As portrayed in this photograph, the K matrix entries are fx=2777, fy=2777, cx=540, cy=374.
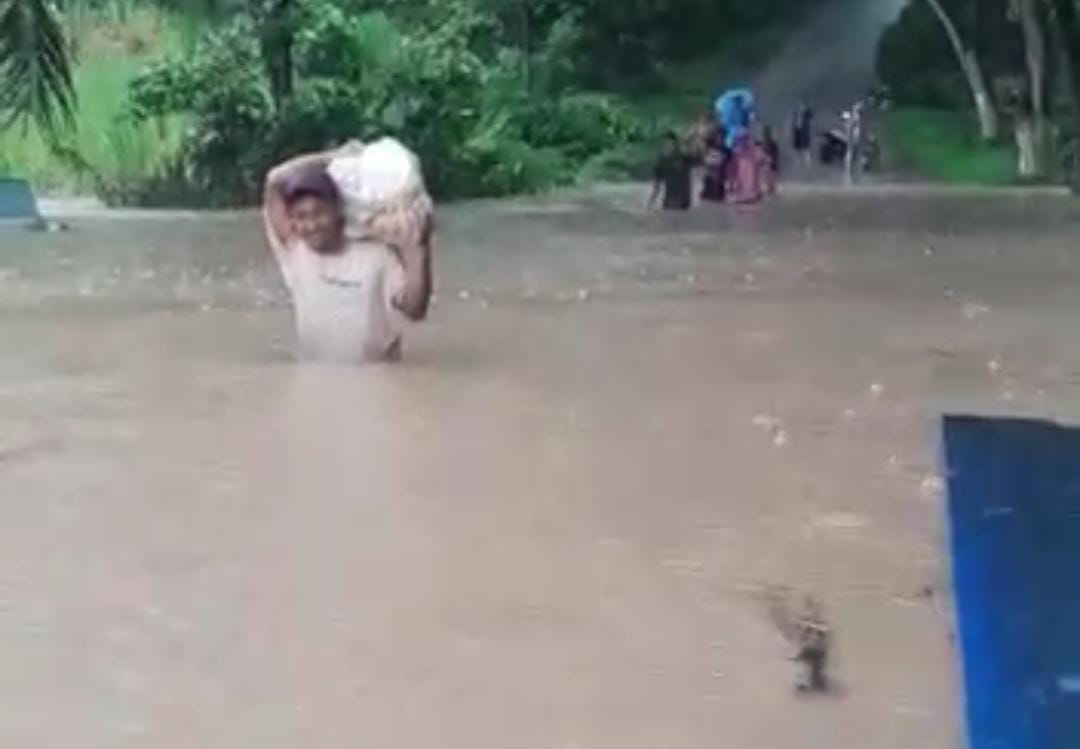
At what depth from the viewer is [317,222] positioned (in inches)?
483

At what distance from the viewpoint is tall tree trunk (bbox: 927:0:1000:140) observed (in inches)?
1644

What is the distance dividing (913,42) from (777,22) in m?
3.87

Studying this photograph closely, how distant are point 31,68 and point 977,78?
29315 mm

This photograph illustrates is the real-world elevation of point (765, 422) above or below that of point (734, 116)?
above

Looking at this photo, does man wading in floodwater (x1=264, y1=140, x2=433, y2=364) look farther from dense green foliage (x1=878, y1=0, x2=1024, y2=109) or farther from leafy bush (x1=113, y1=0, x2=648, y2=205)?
dense green foliage (x1=878, y1=0, x2=1024, y2=109)

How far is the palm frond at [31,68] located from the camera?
14.0 m

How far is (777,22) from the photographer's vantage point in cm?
4997

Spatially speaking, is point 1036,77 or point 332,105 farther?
point 1036,77

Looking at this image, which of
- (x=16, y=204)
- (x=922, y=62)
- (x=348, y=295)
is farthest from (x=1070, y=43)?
(x=348, y=295)

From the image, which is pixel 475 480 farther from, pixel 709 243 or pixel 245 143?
pixel 245 143

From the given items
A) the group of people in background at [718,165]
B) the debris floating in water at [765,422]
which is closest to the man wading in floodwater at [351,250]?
the debris floating in water at [765,422]

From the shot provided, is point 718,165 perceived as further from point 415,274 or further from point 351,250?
point 351,250

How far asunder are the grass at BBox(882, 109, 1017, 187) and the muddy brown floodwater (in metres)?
22.1

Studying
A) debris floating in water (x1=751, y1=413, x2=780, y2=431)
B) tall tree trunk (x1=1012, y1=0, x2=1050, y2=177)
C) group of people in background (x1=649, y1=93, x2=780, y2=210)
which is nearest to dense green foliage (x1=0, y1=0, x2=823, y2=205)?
group of people in background (x1=649, y1=93, x2=780, y2=210)
